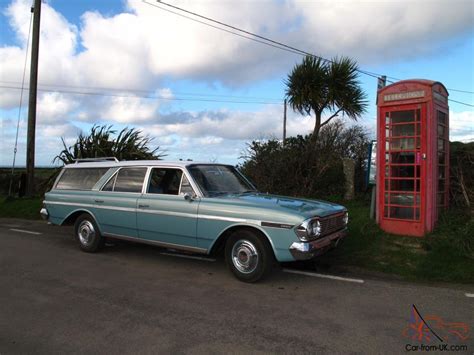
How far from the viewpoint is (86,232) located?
303 inches

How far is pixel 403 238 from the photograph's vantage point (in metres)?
7.42

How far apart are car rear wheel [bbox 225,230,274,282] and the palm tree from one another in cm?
783

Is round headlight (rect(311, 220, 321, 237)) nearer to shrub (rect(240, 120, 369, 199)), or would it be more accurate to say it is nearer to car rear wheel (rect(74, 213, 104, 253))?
car rear wheel (rect(74, 213, 104, 253))

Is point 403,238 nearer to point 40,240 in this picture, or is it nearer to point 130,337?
point 130,337

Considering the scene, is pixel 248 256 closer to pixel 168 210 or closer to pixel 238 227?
pixel 238 227

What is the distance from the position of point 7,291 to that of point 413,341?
4953mm

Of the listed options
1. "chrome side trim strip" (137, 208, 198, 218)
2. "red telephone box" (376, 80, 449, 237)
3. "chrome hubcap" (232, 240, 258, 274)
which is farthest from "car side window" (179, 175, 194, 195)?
"red telephone box" (376, 80, 449, 237)

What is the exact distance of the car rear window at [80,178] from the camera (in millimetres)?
7746

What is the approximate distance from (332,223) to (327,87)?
817cm

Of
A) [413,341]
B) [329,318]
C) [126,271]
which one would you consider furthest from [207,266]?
[413,341]

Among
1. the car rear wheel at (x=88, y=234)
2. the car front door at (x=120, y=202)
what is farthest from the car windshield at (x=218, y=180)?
the car rear wheel at (x=88, y=234)

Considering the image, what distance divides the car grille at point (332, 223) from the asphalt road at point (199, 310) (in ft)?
2.45

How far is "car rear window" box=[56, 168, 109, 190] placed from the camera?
305 inches

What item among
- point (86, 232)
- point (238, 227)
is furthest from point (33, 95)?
point (238, 227)
